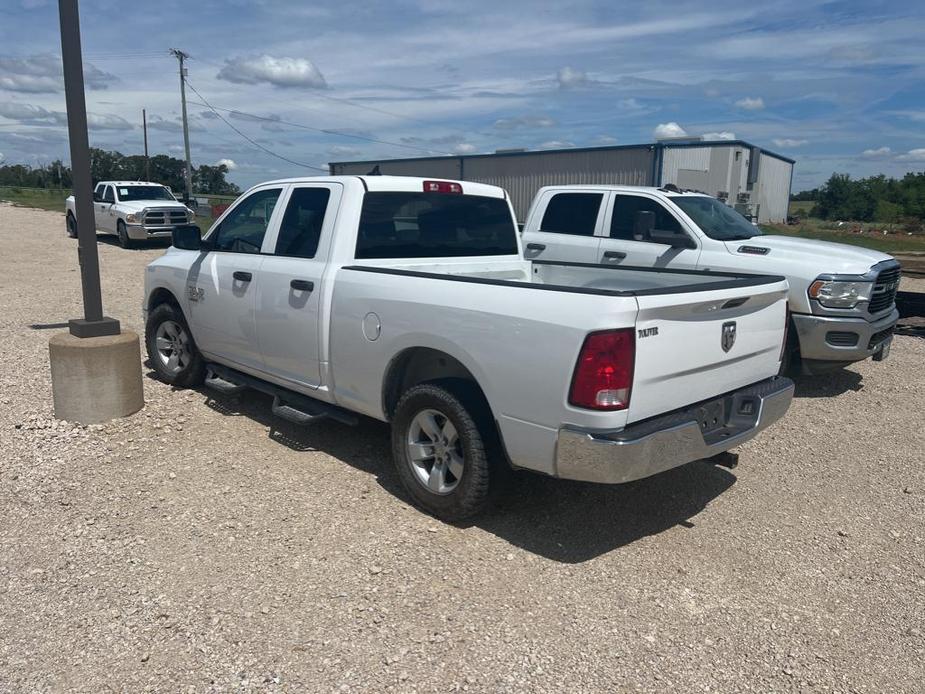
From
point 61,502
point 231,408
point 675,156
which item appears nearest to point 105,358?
point 231,408

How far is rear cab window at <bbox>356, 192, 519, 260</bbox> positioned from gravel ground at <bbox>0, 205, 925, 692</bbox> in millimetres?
1504

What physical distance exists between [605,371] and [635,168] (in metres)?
27.8

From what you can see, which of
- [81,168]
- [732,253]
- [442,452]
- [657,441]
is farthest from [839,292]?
[81,168]

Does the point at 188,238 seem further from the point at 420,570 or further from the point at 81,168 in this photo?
the point at 420,570

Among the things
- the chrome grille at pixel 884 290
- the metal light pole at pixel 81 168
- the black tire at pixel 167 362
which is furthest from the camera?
the chrome grille at pixel 884 290

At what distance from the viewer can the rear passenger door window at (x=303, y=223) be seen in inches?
208

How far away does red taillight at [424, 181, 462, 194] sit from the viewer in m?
5.49

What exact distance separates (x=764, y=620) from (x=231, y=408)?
14.9 feet

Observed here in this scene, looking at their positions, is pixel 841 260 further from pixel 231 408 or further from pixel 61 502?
pixel 61 502

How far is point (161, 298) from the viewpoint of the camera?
705 cm

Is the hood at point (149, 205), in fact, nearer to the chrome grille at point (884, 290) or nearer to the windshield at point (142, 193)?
the windshield at point (142, 193)

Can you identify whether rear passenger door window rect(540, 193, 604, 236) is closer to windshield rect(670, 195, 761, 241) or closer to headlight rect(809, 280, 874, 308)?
windshield rect(670, 195, 761, 241)

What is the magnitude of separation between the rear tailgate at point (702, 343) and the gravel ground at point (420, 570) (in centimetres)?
92

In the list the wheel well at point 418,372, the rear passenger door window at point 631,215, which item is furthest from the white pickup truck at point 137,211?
the wheel well at point 418,372
